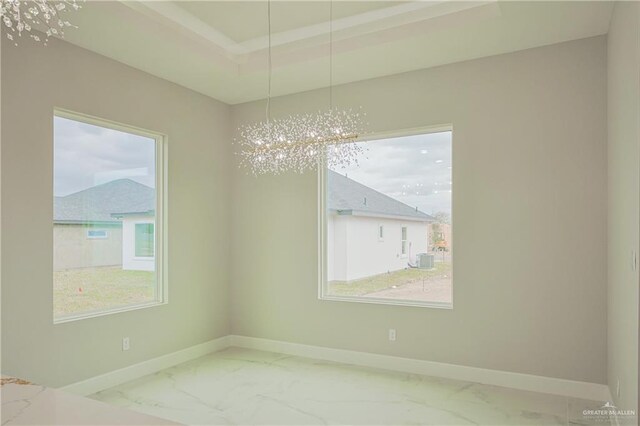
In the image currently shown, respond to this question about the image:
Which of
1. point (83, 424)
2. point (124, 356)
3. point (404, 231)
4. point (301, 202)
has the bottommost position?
point (124, 356)

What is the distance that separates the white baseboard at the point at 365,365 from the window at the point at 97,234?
1.20 m

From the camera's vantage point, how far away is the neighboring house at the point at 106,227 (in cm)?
373

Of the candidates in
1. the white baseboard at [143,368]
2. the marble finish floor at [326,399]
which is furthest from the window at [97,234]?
the marble finish floor at [326,399]

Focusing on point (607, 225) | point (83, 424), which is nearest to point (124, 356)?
point (83, 424)

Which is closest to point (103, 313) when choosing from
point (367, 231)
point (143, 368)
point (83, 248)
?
point (83, 248)

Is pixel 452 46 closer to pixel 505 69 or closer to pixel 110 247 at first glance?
pixel 505 69

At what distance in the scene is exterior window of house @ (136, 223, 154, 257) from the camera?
4430 mm

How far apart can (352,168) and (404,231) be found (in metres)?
0.87

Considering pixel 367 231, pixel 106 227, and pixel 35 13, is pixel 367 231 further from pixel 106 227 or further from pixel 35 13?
pixel 35 13

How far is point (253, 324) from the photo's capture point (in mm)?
5203

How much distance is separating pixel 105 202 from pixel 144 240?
0.56 meters

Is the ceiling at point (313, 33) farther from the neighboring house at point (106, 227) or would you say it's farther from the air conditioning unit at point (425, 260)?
the air conditioning unit at point (425, 260)

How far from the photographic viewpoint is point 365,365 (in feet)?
14.8

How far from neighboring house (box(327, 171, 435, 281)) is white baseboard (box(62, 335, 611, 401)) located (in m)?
0.83
